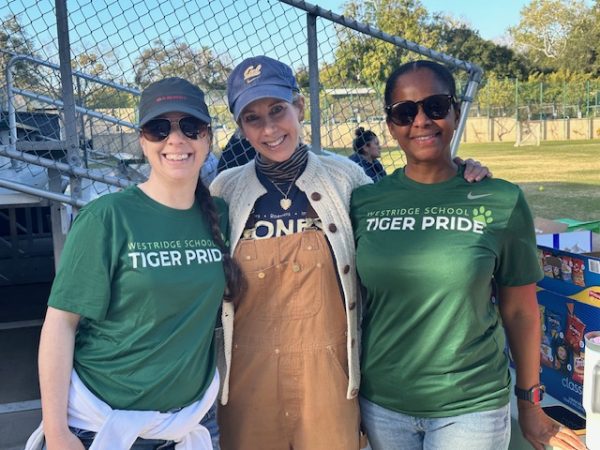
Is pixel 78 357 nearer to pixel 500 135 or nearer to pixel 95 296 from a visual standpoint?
pixel 95 296

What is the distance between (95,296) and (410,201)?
0.99 metres

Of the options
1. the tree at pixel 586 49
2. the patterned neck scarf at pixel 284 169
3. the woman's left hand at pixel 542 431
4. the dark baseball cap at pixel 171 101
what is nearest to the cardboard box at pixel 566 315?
the woman's left hand at pixel 542 431

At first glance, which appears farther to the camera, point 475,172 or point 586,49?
point 586,49

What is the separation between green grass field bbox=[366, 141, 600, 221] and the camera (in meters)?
13.2

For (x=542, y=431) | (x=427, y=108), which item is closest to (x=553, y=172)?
(x=542, y=431)

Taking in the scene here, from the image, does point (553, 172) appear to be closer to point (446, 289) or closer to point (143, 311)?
point (446, 289)

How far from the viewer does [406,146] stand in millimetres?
2014

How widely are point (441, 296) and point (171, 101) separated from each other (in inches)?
38.9

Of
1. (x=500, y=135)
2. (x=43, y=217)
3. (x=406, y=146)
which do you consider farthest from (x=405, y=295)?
(x=500, y=135)

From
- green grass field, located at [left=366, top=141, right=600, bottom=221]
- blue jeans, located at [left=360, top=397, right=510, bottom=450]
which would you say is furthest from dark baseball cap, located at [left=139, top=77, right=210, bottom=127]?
green grass field, located at [left=366, top=141, right=600, bottom=221]

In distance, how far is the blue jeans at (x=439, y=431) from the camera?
1.83 meters

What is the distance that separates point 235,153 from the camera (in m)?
4.56

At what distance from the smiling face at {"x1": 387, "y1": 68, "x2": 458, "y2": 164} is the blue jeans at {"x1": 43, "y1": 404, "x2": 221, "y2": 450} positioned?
3.42ft

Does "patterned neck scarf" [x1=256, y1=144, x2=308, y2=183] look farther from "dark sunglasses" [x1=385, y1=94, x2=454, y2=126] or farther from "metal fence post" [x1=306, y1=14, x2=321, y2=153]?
"metal fence post" [x1=306, y1=14, x2=321, y2=153]
